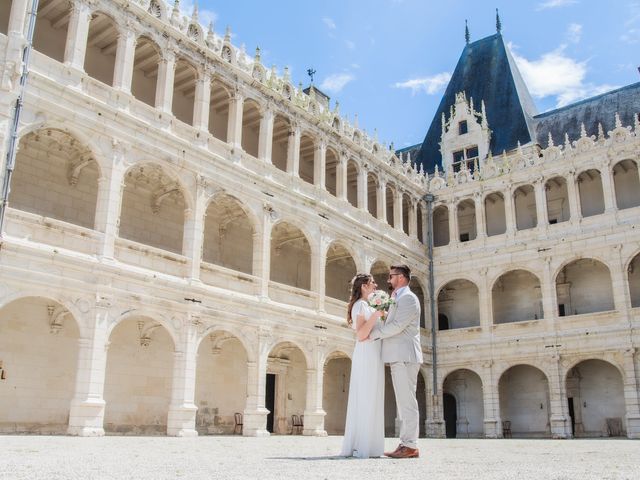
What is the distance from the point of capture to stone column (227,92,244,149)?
71.5ft

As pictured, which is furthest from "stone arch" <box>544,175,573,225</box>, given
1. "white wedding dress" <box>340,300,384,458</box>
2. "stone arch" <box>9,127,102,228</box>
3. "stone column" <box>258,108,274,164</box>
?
"white wedding dress" <box>340,300,384,458</box>

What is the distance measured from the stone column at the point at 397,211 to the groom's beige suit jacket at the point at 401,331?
22449 millimetres

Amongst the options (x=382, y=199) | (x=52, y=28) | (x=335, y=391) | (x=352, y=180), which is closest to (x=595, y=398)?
(x=335, y=391)

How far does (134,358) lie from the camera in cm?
2003

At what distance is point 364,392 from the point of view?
7.70 m

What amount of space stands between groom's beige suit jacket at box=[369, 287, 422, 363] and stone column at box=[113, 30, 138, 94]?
13.6 m

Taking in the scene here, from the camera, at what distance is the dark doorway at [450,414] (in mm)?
31094

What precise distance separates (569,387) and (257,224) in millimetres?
15727

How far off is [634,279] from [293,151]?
15.6 m

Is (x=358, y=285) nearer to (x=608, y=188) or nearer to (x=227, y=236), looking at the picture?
(x=227, y=236)

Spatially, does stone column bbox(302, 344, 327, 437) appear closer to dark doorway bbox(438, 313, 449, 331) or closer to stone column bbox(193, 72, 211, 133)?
stone column bbox(193, 72, 211, 133)

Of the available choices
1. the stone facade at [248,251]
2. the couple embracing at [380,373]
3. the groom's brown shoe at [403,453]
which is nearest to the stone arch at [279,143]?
the stone facade at [248,251]

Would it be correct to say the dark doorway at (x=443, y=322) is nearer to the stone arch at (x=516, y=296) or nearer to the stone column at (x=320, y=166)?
the stone arch at (x=516, y=296)

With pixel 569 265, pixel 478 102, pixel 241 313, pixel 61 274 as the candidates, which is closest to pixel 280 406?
pixel 241 313
